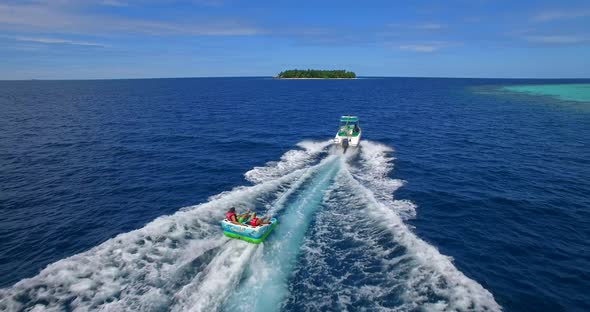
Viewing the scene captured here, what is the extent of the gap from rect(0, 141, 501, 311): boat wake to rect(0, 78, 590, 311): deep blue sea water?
4.0 inches

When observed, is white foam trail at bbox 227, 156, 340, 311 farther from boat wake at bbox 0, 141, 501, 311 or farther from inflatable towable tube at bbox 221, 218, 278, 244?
inflatable towable tube at bbox 221, 218, 278, 244

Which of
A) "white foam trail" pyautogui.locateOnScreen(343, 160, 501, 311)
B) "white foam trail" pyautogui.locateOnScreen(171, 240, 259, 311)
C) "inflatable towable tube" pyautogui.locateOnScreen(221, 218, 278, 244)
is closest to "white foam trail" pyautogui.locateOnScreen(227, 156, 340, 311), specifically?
"white foam trail" pyautogui.locateOnScreen(171, 240, 259, 311)

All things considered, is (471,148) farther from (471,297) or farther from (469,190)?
(471,297)

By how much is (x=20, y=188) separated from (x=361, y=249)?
34293 mm

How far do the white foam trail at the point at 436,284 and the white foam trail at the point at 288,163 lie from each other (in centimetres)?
1632

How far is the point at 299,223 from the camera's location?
23828 millimetres

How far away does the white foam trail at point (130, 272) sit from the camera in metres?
15.5

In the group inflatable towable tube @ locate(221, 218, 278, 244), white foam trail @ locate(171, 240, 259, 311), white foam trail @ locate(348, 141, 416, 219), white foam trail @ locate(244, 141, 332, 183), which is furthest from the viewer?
white foam trail @ locate(244, 141, 332, 183)

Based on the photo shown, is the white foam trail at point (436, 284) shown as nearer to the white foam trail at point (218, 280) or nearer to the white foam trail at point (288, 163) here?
the white foam trail at point (218, 280)

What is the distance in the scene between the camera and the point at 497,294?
1698 centimetres

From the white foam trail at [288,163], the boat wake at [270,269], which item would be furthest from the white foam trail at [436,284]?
the white foam trail at [288,163]

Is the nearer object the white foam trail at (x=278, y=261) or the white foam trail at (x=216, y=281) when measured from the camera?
the white foam trail at (x=216, y=281)

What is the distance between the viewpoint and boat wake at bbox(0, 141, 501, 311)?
617 inches

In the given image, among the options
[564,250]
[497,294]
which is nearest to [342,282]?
[497,294]
